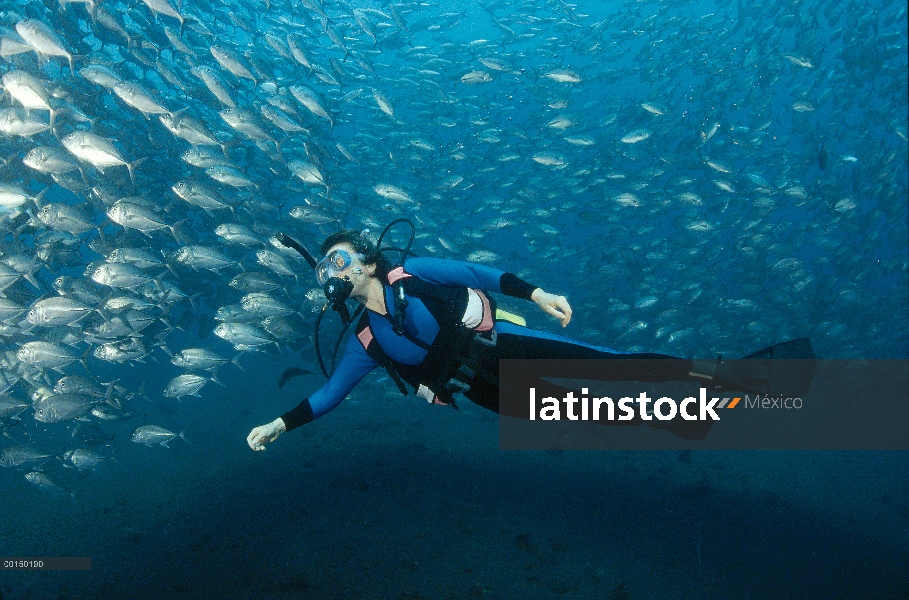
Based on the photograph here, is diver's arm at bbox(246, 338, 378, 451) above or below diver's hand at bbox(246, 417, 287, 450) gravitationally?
above

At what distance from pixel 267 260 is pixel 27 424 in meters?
11.7

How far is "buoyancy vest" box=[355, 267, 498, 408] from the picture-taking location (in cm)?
312

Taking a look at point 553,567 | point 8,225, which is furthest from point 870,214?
point 8,225

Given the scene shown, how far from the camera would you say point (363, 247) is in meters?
3.21

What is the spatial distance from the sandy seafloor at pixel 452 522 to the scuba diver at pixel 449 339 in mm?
2994

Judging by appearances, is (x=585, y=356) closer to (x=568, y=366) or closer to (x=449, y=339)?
(x=568, y=366)

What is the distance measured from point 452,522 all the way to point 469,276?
435 centimetres

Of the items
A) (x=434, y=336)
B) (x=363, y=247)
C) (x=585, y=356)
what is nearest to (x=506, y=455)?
(x=585, y=356)

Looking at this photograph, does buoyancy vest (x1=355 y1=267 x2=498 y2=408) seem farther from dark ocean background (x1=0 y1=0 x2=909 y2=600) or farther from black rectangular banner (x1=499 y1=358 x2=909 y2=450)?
dark ocean background (x1=0 y1=0 x2=909 y2=600)

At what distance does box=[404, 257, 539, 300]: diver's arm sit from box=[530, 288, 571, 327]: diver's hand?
62 millimetres

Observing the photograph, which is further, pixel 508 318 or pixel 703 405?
pixel 508 318

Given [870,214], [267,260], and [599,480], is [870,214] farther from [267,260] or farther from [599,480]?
[267,260]

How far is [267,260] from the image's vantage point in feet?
22.3

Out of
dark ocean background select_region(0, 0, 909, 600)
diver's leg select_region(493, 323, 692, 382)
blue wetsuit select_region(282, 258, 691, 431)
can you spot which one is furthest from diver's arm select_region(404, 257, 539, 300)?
dark ocean background select_region(0, 0, 909, 600)
